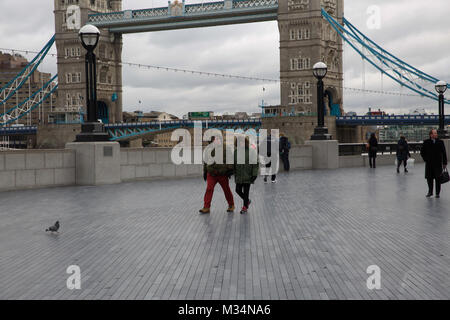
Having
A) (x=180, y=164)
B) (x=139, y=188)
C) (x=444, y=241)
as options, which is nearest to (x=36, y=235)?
(x=444, y=241)

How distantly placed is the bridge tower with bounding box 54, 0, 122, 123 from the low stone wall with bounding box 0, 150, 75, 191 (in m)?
76.2

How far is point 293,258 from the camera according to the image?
6094 mm

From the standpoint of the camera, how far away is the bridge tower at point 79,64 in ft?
293

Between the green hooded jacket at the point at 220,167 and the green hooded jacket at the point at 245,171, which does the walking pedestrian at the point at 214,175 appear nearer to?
the green hooded jacket at the point at 220,167

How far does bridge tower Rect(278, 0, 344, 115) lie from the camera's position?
74.9m

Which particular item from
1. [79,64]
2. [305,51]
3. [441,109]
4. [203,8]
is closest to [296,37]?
[305,51]

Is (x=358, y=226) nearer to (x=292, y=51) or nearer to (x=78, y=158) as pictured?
(x=78, y=158)

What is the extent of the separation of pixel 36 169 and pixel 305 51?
65.8 m

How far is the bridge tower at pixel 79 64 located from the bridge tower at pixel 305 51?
28819 millimetres

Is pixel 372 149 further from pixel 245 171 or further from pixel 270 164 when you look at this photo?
pixel 245 171

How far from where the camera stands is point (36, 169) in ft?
46.3

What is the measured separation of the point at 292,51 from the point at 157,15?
19.8 metres

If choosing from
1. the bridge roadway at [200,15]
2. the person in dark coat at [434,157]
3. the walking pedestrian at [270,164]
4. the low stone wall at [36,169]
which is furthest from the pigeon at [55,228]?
the bridge roadway at [200,15]

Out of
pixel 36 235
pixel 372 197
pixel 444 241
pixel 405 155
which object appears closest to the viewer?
pixel 444 241
